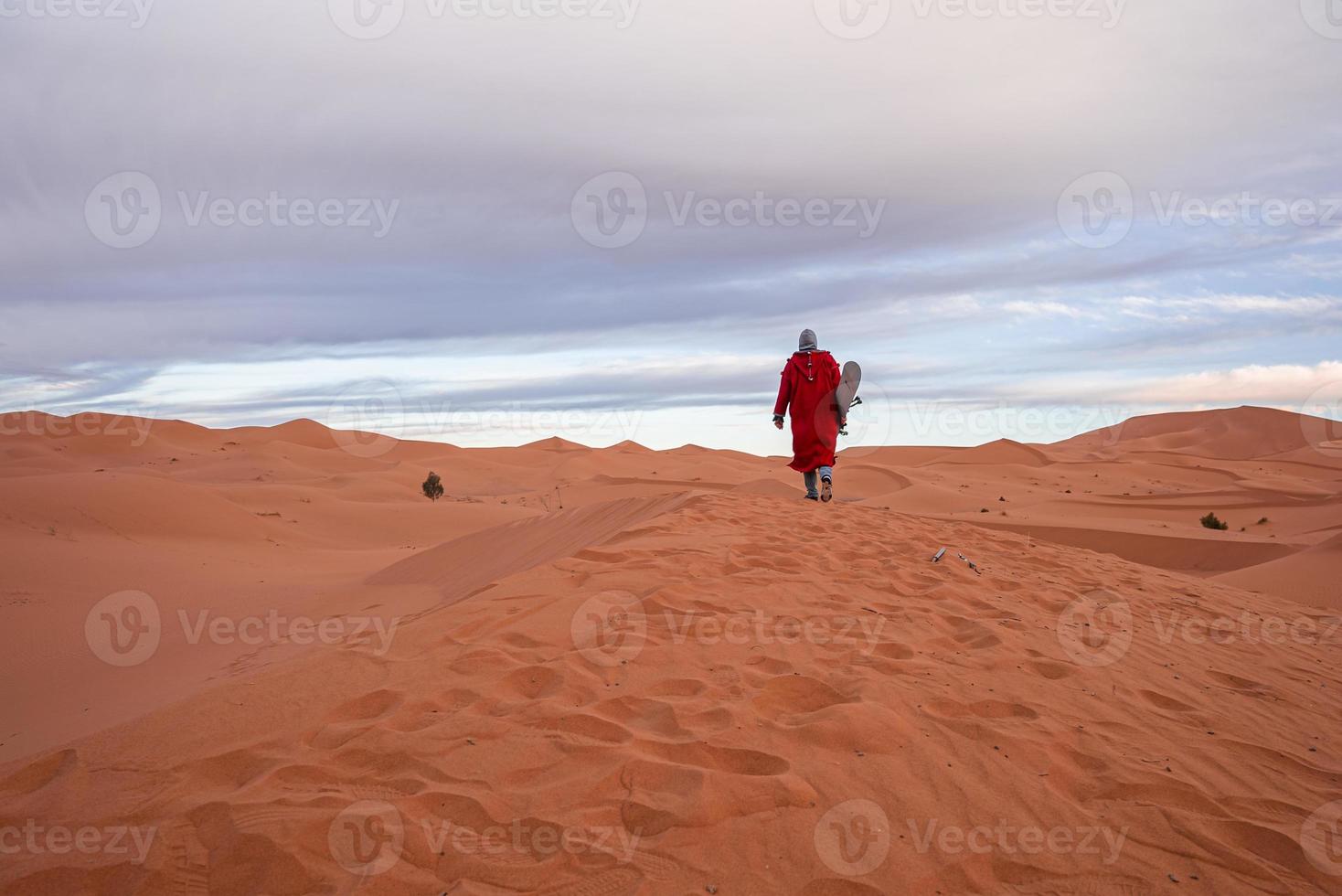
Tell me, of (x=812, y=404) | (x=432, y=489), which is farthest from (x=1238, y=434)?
(x=812, y=404)

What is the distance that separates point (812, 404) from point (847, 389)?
1.63 ft

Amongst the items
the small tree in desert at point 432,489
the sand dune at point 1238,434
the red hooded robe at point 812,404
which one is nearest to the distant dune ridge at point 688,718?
the red hooded robe at point 812,404

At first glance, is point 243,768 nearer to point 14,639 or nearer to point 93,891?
point 93,891

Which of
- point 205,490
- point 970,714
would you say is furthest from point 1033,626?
point 205,490

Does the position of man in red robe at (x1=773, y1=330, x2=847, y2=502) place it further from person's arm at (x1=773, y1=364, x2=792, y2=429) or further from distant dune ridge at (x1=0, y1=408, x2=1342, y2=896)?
distant dune ridge at (x1=0, y1=408, x2=1342, y2=896)

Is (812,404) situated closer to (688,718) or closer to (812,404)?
(812,404)

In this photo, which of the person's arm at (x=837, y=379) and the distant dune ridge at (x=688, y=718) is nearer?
the distant dune ridge at (x=688, y=718)

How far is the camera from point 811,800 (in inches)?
110

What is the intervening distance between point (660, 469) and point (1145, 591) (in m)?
22.5

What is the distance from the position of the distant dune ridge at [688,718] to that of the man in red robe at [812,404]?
1741 millimetres

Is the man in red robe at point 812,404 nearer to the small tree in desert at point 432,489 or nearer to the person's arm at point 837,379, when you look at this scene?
the person's arm at point 837,379

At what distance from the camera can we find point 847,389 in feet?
32.2

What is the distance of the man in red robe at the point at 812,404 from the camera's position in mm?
9992

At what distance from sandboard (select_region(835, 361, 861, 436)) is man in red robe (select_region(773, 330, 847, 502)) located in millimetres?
76
